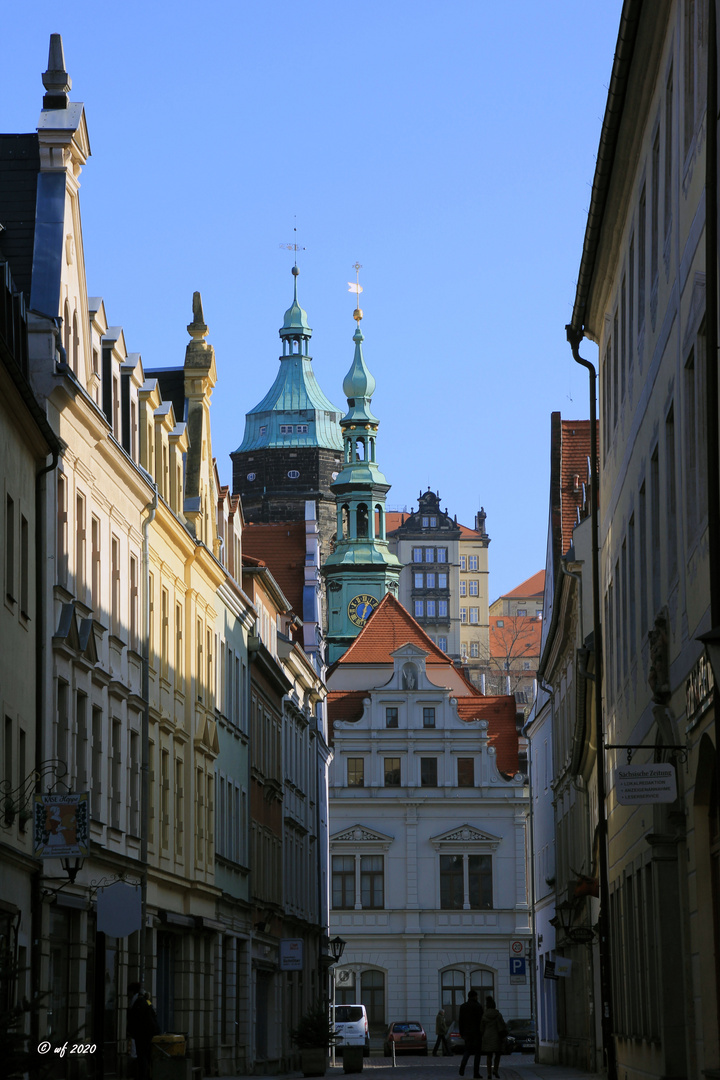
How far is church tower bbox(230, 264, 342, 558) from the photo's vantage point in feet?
506

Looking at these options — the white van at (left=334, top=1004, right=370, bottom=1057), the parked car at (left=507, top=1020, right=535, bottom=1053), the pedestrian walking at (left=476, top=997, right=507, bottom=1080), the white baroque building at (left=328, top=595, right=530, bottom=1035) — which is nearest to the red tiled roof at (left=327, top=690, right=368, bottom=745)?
the white baroque building at (left=328, top=595, right=530, bottom=1035)

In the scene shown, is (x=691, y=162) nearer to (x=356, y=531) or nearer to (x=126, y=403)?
(x=126, y=403)

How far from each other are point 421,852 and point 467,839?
2041mm

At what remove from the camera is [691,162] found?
52.6ft

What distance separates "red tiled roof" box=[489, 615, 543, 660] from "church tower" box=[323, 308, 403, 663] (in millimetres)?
61073

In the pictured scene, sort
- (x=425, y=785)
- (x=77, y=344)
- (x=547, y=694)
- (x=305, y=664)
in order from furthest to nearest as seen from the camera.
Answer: (x=425, y=785) < (x=305, y=664) < (x=547, y=694) < (x=77, y=344)

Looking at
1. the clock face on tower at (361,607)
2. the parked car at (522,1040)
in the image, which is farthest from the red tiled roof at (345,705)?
the clock face on tower at (361,607)

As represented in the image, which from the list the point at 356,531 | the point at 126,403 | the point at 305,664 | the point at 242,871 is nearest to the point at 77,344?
the point at 126,403

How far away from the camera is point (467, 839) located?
76.5 meters

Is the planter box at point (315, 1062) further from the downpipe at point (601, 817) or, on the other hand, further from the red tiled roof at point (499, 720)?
the red tiled roof at point (499, 720)

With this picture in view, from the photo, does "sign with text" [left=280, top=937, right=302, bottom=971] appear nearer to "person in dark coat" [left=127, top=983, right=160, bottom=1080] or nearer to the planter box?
the planter box

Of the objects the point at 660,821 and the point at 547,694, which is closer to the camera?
the point at 660,821

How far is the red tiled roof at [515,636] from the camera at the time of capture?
7180 inches

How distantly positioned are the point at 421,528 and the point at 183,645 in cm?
13865
